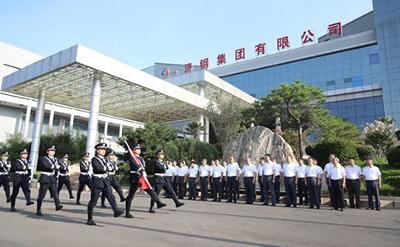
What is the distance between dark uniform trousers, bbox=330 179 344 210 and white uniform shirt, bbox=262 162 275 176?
188 centimetres

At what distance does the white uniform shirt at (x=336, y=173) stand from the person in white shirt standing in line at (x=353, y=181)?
1.00 ft

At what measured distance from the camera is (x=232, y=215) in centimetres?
756

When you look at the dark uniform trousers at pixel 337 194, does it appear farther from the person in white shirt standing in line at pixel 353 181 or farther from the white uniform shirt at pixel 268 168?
the white uniform shirt at pixel 268 168

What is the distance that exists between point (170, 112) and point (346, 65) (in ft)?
94.3

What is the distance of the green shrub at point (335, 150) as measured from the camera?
15.1m

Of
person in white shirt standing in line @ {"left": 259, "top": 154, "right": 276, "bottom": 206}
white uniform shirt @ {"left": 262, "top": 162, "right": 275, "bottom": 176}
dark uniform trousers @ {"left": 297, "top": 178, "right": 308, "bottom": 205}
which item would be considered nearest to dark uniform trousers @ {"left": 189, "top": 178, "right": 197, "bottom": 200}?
person in white shirt standing in line @ {"left": 259, "top": 154, "right": 276, "bottom": 206}

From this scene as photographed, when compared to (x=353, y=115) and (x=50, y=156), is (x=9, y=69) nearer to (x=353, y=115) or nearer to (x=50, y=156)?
(x=50, y=156)

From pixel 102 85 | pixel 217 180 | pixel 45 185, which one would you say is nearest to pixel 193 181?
pixel 217 180

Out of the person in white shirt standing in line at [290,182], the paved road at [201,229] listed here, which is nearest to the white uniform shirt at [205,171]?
the person in white shirt standing in line at [290,182]

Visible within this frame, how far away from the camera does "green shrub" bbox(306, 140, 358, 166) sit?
15.1m

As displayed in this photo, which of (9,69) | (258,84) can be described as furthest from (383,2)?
(9,69)

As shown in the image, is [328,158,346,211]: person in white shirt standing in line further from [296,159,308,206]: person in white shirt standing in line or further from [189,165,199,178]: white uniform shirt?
[189,165,199,178]: white uniform shirt

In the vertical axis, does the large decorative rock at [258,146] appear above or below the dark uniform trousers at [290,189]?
above

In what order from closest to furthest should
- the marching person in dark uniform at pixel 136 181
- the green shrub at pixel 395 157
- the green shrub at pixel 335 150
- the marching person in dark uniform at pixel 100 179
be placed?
the marching person in dark uniform at pixel 100 179 → the marching person in dark uniform at pixel 136 181 → the green shrub at pixel 335 150 → the green shrub at pixel 395 157
